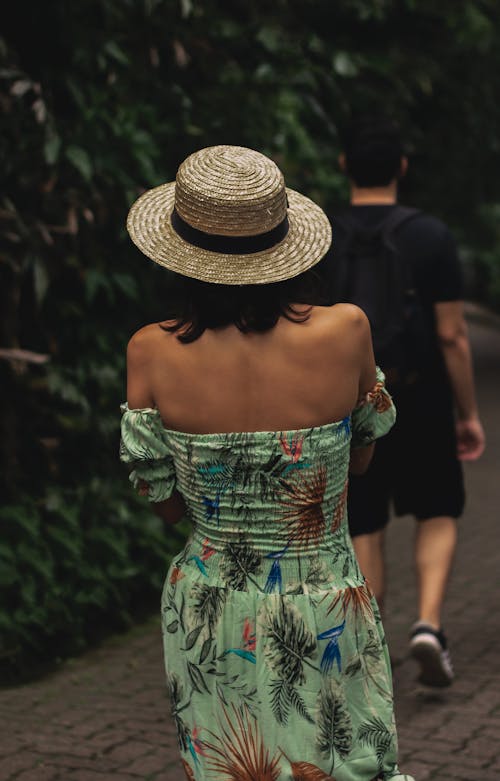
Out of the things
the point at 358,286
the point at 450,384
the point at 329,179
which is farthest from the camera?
the point at 329,179

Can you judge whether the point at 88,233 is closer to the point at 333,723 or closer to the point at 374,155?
the point at 374,155

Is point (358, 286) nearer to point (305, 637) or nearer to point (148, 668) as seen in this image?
point (148, 668)

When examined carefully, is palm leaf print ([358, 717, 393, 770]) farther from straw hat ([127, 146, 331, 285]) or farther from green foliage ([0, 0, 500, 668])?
green foliage ([0, 0, 500, 668])

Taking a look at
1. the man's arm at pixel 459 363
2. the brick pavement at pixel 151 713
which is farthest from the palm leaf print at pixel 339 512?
the man's arm at pixel 459 363

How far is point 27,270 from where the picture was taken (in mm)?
5762

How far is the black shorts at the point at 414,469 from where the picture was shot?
16.9 feet

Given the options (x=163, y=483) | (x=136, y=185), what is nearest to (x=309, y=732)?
(x=163, y=483)

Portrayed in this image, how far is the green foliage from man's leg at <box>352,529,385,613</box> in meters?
1.31

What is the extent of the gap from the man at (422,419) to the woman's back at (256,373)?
2.07m

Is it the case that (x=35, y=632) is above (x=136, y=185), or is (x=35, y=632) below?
below

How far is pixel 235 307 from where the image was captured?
2.80m

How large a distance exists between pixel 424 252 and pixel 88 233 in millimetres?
1616

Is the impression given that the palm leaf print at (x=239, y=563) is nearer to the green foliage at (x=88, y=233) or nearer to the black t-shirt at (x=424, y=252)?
the black t-shirt at (x=424, y=252)

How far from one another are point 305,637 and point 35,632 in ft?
9.95
